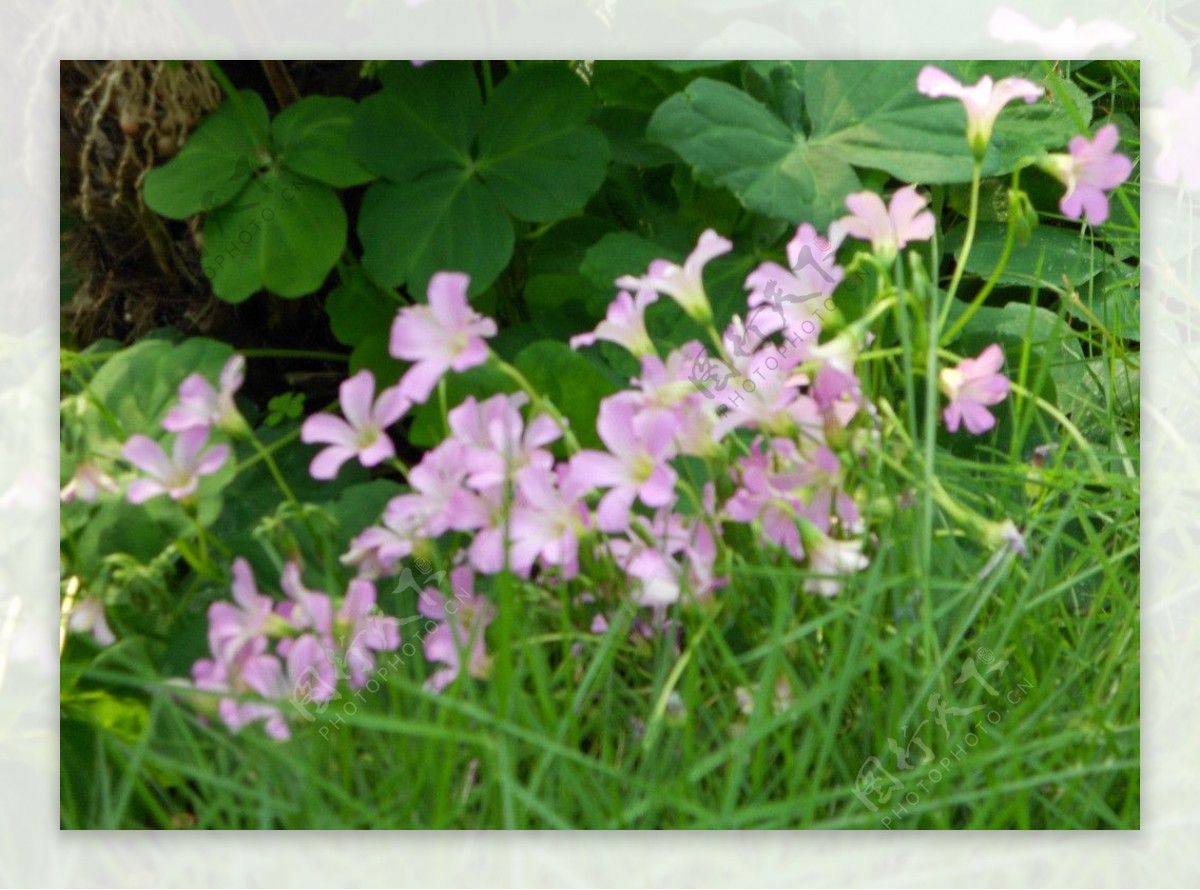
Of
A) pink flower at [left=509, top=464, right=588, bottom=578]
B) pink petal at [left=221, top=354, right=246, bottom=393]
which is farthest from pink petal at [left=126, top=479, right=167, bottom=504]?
pink flower at [left=509, top=464, right=588, bottom=578]

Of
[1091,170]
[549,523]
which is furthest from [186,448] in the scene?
[1091,170]

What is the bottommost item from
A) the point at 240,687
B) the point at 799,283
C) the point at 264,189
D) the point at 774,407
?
the point at 240,687

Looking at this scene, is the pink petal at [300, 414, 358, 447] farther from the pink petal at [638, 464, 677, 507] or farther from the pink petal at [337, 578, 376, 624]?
the pink petal at [638, 464, 677, 507]

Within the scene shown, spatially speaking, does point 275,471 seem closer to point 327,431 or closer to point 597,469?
point 327,431

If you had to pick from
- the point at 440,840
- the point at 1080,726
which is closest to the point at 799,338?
the point at 1080,726

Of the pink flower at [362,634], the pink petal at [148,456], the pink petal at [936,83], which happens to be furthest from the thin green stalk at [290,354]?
the pink petal at [936,83]

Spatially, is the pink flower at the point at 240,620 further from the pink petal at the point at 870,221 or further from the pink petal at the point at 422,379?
the pink petal at the point at 870,221

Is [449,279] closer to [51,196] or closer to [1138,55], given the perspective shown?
[51,196]
